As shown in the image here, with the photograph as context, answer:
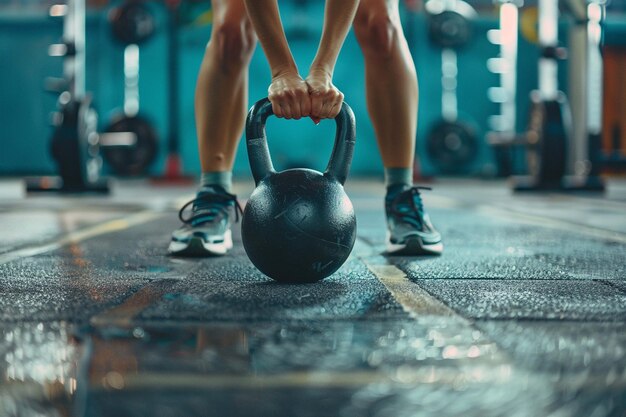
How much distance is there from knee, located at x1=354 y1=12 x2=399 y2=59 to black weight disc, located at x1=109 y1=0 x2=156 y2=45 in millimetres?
6608

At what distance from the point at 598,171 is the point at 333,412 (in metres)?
4.76

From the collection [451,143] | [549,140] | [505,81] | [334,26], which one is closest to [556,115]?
[549,140]

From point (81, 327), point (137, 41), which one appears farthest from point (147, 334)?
point (137, 41)

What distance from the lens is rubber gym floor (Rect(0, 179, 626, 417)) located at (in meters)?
0.66

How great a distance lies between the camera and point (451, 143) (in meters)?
8.01

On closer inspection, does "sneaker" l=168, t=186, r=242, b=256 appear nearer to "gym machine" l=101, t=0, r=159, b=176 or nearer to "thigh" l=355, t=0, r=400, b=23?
"thigh" l=355, t=0, r=400, b=23

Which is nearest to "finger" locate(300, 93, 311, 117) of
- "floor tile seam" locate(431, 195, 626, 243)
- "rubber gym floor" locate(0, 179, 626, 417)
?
"rubber gym floor" locate(0, 179, 626, 417)

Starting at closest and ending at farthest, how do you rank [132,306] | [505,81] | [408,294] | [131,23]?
[132,306] → [408,294] → [505,81] → [131,23]

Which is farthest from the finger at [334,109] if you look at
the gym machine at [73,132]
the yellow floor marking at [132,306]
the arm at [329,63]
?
the gym machine at [73,132]

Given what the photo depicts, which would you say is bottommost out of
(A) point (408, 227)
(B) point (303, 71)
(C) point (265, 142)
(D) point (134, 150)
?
(A) point (408, 227)

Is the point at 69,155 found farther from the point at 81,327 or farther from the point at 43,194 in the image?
the point at 81,327

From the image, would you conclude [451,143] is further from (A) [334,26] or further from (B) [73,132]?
(A) [334,26]

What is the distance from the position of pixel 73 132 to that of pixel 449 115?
15.9 feet

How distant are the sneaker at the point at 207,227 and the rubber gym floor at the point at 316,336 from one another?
45 millimetres
